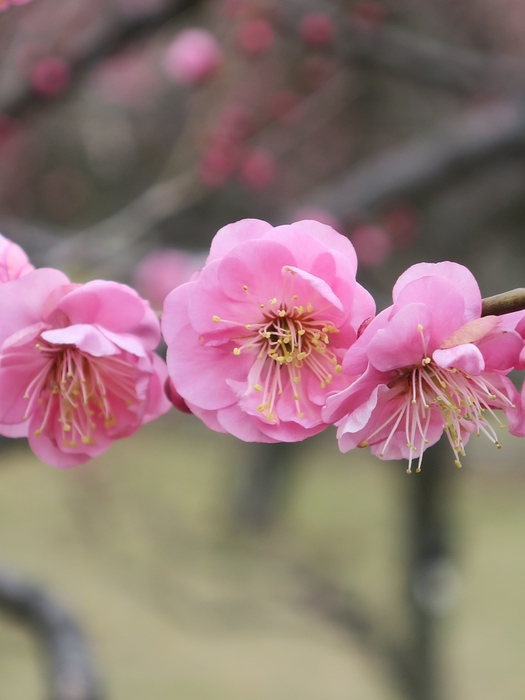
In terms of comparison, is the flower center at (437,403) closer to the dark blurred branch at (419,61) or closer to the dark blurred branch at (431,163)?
the dark blurred branch at (431,163)

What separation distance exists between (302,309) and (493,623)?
12.0 feet

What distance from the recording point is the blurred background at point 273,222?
1884mm

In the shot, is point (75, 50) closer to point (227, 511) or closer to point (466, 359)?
point (466, 359)

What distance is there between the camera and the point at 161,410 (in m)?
0.63

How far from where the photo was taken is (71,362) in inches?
24.9

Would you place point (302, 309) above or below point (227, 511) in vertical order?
below

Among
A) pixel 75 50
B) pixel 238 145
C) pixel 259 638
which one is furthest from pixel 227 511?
pixel 75 50

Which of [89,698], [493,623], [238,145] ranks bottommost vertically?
[89,698]

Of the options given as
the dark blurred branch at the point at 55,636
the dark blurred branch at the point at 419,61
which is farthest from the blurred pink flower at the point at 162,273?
the dark blurred branch at the point at 55,636

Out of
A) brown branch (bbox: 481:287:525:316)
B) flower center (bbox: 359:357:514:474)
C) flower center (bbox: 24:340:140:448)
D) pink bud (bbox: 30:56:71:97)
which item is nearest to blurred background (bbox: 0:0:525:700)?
pink bud (bbox: 30:56:71:97)

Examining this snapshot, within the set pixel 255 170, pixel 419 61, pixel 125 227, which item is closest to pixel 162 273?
pixel 125 227

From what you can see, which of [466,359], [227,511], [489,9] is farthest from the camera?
[227,511]

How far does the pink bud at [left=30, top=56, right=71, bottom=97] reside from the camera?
158cm

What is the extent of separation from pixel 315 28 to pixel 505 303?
150 cm
